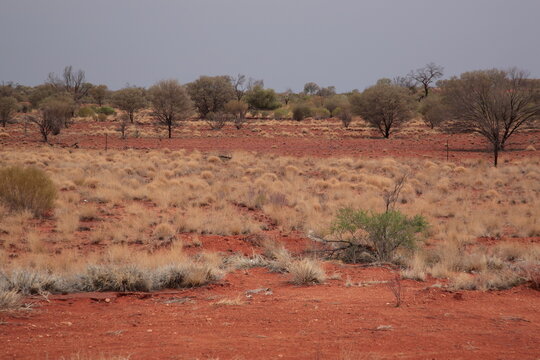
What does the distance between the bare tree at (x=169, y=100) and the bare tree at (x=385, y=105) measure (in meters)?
17.7

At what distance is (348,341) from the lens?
14.9ft

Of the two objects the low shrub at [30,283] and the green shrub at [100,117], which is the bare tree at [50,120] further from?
the low shrub at [30,283]

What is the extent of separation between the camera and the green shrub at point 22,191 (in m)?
13.2

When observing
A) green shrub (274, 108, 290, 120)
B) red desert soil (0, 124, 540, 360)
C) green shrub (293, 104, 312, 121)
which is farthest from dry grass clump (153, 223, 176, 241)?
green shrub (274, 108, 290, 120)

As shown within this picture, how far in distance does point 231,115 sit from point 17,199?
47.6 metres

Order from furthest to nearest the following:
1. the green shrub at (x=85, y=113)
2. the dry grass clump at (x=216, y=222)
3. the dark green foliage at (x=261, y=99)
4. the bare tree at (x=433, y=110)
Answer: the dark green foliage at (x=261, y=99) < the green shrub at (x=85, y=113) < the bare tree at (x=433, y=110) < the dry grass clump at (x=216, y=222)

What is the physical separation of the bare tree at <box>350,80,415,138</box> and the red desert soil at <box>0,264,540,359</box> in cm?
3873

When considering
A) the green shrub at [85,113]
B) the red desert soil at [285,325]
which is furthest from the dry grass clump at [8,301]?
the green shrub at [85,113]

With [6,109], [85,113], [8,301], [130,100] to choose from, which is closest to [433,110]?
[130,100]

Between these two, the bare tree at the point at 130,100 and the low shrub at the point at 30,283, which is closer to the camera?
the low shrub at the point at 30,283

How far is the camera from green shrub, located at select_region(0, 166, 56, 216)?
13.2 meters

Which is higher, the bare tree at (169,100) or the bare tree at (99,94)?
the bare tree at (99,94)

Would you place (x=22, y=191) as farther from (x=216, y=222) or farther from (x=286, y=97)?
(x=286, y=97)

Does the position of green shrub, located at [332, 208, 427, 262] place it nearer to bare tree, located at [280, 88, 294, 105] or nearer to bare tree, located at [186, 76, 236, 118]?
bare tree, located at [186, 76, 236, 118]
